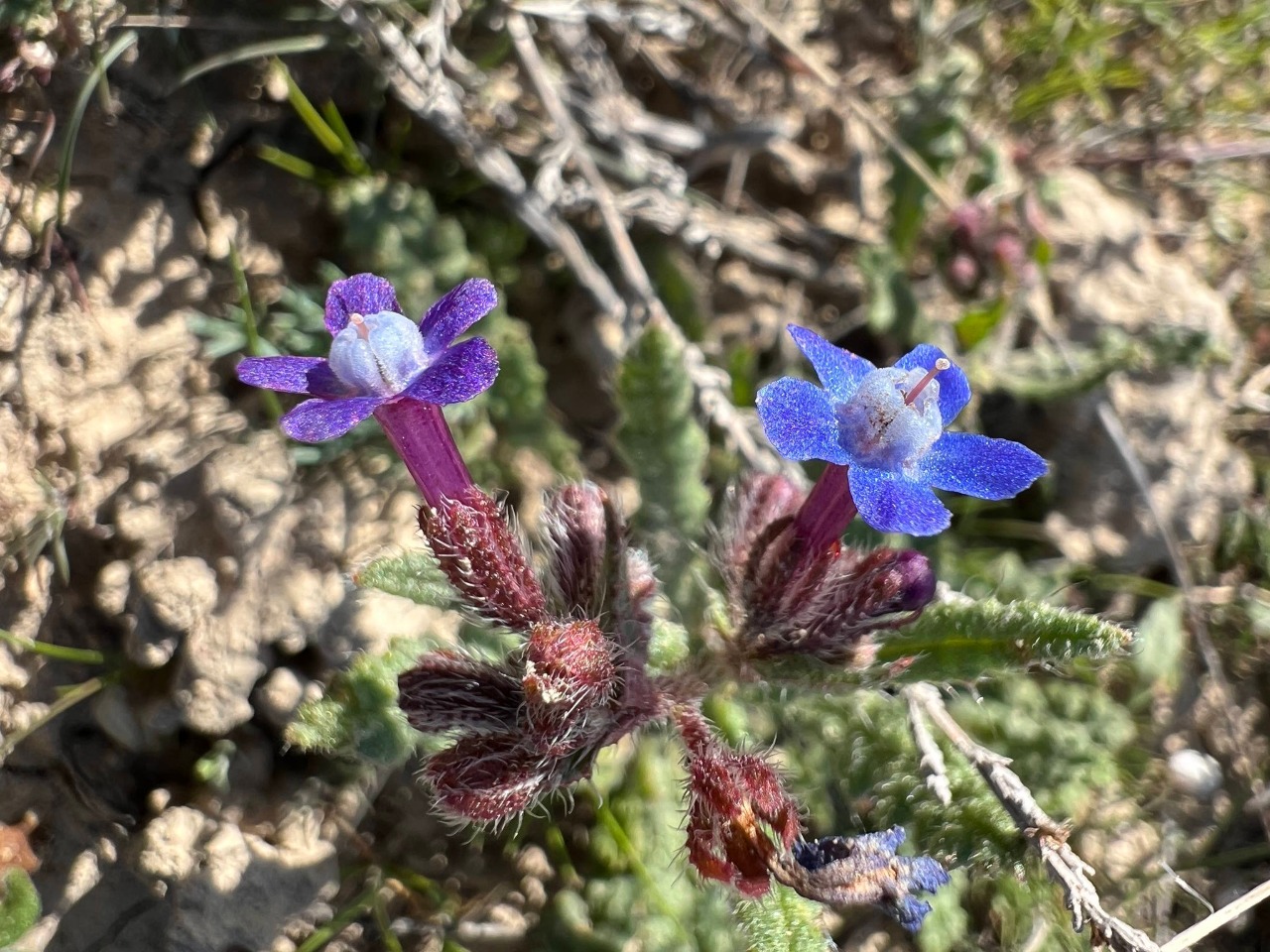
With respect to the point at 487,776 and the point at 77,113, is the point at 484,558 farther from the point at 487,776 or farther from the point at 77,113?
the point at 77,113

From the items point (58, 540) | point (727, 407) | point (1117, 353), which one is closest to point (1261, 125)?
point (1117, 353)

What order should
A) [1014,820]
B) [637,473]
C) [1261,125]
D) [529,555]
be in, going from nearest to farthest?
1. [1014,820]
2. [529,555]
3. [637,473]
4. [1261,125]

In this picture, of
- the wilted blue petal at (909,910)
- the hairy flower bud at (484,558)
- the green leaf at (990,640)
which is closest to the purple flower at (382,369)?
the hairy flower bud at (484,558)

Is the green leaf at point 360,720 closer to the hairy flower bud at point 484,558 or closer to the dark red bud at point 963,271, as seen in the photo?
the hairy flower bud at point 484,558

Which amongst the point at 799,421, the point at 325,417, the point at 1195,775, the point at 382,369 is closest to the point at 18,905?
the point at 325,417

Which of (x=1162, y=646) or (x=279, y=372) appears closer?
(x=279, y=372)

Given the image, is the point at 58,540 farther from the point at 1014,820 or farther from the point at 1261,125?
the point at 1261,125
